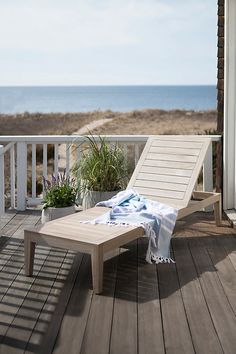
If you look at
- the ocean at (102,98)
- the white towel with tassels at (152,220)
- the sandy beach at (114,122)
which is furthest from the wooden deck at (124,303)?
the ocean at (102,98)

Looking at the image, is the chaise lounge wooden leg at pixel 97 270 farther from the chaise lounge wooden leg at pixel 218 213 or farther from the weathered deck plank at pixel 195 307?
the chaise lounge wooden leg at pixel 218 213

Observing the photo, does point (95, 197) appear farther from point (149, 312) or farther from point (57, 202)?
point (149, 312)

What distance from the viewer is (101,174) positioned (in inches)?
218

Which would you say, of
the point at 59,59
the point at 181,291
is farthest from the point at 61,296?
the point at 59,59

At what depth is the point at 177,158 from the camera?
5234mm

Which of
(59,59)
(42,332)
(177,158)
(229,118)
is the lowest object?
(42,332)

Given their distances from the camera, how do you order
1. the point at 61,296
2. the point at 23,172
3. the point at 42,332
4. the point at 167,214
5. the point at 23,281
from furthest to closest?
the point at 23,172
the point at 167,214
the point at 23,281
the point at 61,296
the point at 42,332

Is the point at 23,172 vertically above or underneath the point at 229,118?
underneath

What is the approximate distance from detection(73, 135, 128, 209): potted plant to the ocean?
91.1ft

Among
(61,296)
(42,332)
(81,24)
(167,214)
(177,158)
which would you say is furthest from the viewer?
(81,24)

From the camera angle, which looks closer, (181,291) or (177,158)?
(181,291)

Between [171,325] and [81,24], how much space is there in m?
30.9

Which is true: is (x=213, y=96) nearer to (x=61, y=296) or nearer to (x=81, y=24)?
(x=81, y=24)

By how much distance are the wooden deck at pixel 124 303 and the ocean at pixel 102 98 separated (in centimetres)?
2948
